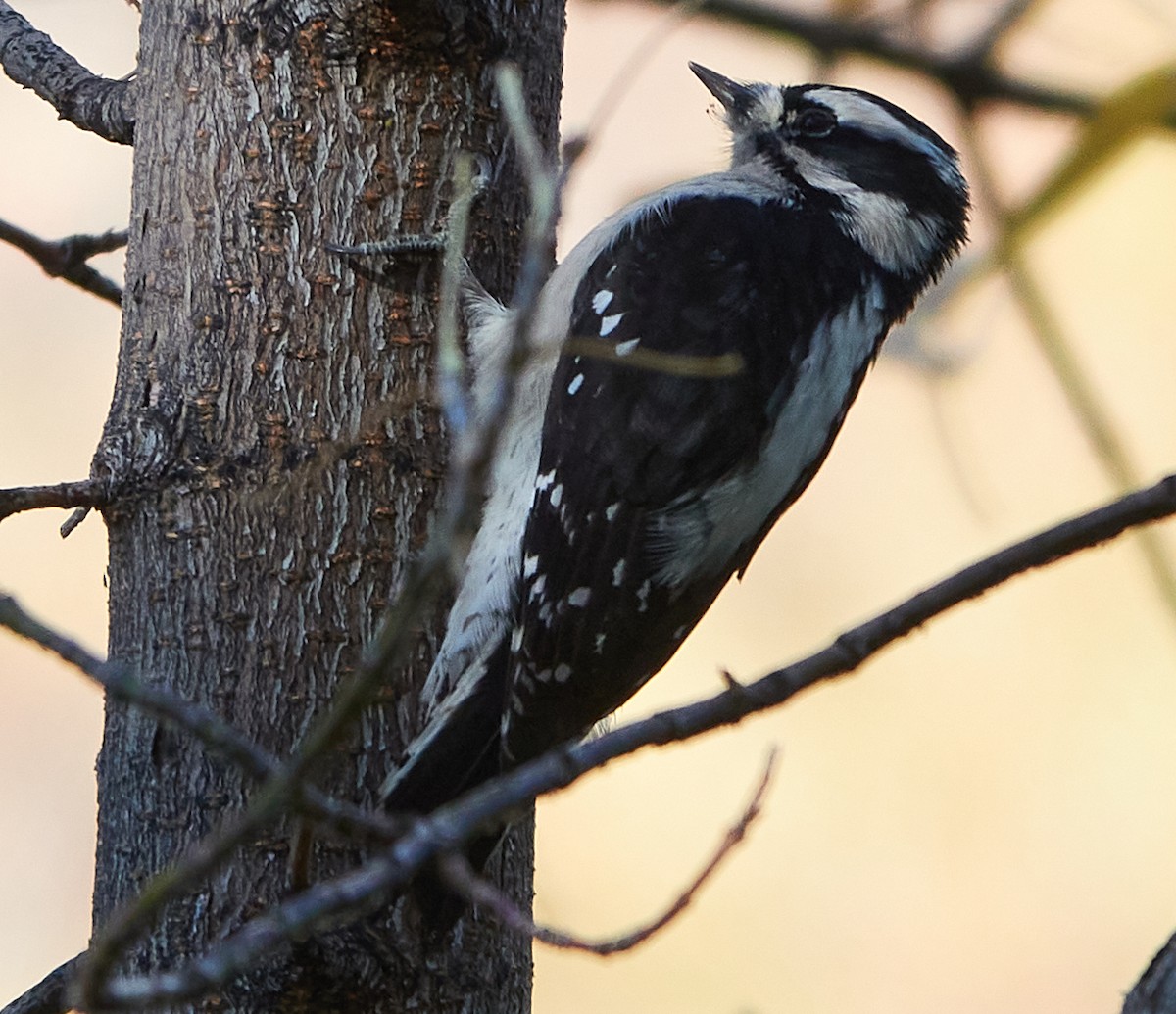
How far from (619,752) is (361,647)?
0.82 m

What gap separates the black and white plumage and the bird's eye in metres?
0.29

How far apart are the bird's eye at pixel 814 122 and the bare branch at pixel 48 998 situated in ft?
5.96

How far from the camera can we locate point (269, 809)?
827 millimetres

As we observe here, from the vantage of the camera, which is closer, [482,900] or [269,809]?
[269,809]

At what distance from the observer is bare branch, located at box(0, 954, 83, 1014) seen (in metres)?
1.78

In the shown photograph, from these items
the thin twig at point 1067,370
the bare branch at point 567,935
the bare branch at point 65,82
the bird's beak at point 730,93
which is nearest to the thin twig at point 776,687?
the bare branch at point 567,935

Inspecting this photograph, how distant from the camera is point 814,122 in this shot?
2.69m

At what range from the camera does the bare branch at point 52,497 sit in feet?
5.99

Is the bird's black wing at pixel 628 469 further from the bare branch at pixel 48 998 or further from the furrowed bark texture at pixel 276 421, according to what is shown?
the bare branch at pixel 48 998

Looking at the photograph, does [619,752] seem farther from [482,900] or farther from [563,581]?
[563,581]

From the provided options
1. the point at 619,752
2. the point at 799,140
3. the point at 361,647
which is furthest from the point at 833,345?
the point at 619,752

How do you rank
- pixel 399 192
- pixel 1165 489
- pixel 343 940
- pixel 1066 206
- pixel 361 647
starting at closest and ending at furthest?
pixel 1165 489
pixel 1066 206
pixel 343 940
pixel 361 647
pixel 399 192

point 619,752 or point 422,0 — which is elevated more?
point 422,0

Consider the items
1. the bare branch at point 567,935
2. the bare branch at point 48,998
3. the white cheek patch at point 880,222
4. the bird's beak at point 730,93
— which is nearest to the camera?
the bare branch at point 567,935
